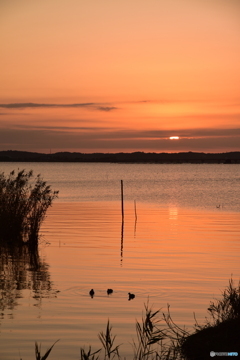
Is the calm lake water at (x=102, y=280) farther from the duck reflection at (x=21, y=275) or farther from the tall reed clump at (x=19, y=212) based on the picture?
the tall reed clump at (x=19, y=212)

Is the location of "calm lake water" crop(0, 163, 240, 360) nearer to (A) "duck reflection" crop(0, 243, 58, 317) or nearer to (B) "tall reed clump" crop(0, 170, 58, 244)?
(A) "duck reflection" crop(0, 243, 58, 317)

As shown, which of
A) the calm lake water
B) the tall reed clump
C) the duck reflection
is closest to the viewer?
the calm lake water

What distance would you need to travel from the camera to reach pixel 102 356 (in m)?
10.0

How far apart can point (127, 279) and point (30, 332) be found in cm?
603

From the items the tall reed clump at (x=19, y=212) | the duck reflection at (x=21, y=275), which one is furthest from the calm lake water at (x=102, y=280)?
the tall reed clump at (x=19, y=212)

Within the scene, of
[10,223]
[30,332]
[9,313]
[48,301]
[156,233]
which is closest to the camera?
[30,332]

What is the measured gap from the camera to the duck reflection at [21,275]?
14.6 metres

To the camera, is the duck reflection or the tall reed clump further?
the tall reed clump

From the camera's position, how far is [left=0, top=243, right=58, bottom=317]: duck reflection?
576 inches

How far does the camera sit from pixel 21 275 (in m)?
17.8

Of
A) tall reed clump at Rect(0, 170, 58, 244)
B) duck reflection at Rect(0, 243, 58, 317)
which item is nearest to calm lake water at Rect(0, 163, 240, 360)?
duck reflection at Rect(0, 243, 58, 317)

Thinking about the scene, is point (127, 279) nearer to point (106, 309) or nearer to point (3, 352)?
point (106, 309)

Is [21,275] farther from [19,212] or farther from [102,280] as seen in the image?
[19,212]

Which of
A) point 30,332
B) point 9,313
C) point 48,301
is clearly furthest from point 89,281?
point 30,332
